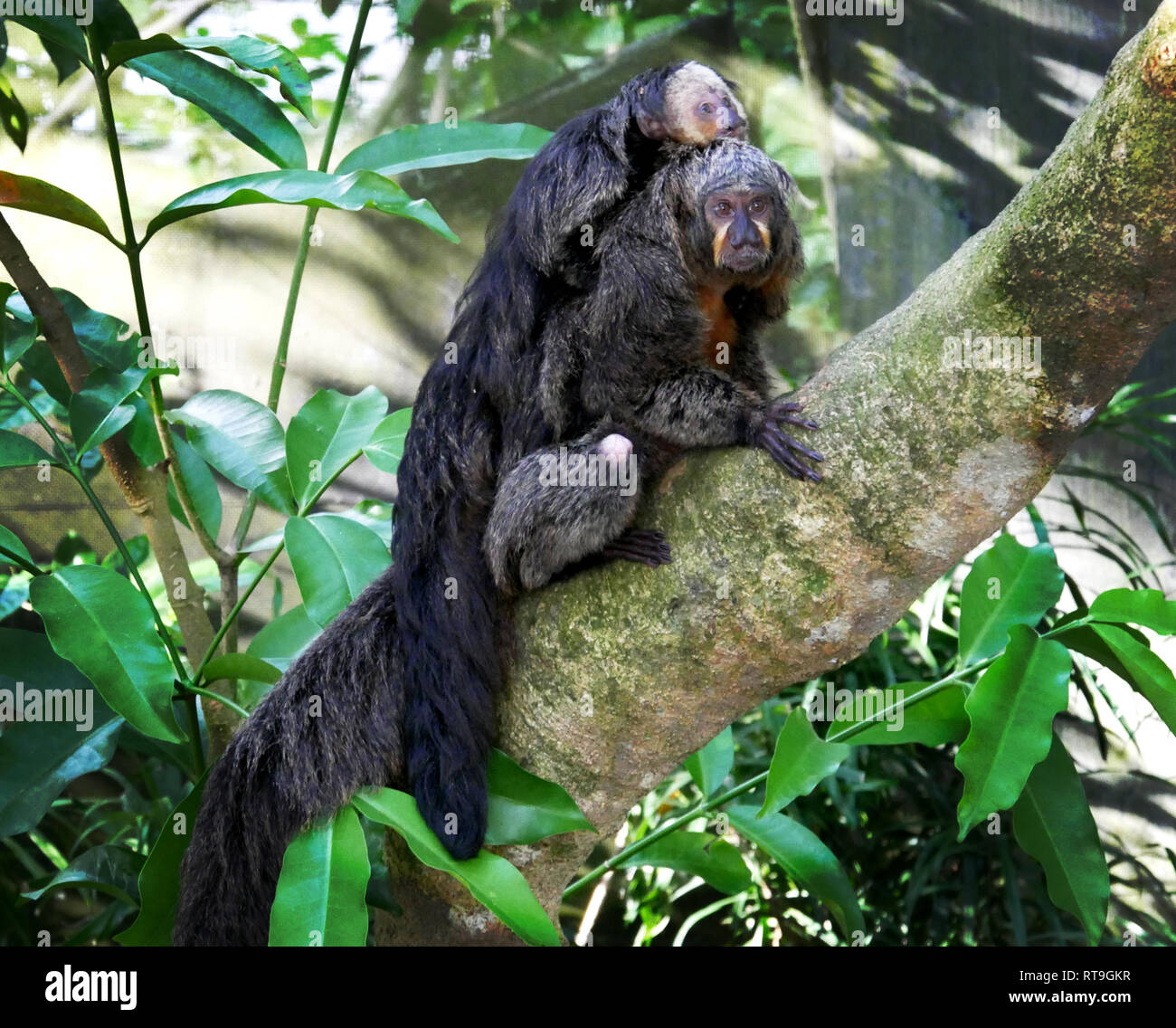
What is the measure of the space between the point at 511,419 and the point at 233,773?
799 mm

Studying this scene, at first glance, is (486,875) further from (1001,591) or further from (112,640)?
(1001,591)

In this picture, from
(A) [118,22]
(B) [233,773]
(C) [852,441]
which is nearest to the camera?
(C) [852,441]

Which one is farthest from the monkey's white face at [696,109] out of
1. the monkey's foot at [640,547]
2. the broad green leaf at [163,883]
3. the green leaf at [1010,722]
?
the broad green leaf at [163,883]

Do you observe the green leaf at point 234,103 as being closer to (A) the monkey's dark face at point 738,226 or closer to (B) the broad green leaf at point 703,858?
(A) the monkey's dark face at point 738,226

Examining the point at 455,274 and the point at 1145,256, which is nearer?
the point at 1145,256

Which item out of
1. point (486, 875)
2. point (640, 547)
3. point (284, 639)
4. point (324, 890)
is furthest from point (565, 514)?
point (284, 639)

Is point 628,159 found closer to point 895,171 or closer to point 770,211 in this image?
point 770,211

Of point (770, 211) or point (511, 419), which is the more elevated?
point (770, 211)

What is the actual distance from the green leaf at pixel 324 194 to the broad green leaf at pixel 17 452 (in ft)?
1.82

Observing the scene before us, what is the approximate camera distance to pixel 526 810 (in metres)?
1.70

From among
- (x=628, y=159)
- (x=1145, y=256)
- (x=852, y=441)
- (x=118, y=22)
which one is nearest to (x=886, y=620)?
(x=852, y=441)

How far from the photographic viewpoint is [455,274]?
4.45m

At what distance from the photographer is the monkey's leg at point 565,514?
1.66 metres

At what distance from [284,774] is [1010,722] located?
1189 millimetres
